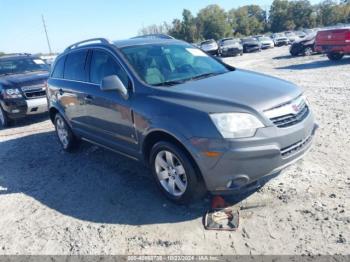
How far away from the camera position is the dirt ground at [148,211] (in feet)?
10.2

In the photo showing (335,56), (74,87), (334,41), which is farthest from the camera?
(335,56)

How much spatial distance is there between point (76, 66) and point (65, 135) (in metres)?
1.42

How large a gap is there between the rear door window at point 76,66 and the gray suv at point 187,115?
19 millimetres

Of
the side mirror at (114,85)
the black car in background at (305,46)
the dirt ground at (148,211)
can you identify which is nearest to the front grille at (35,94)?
the dirt ground at (148,211)

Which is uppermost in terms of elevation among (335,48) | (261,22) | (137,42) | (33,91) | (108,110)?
(137,42)

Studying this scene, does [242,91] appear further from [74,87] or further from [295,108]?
[74,87]

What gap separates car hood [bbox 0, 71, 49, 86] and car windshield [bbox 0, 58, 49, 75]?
52cm

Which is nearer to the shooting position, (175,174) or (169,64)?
(175,174)

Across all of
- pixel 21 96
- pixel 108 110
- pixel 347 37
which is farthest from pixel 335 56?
pixel 108 110

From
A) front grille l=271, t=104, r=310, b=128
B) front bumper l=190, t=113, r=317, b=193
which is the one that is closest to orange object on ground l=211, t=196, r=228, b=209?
front bumper l=190, t=113, r=317, b=193

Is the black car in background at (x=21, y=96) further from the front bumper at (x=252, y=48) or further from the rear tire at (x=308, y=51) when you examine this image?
the front bumper at (x=252, y=48)

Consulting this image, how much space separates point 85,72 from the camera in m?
5.08

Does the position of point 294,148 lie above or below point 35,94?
above

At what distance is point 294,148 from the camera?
11.2ft
